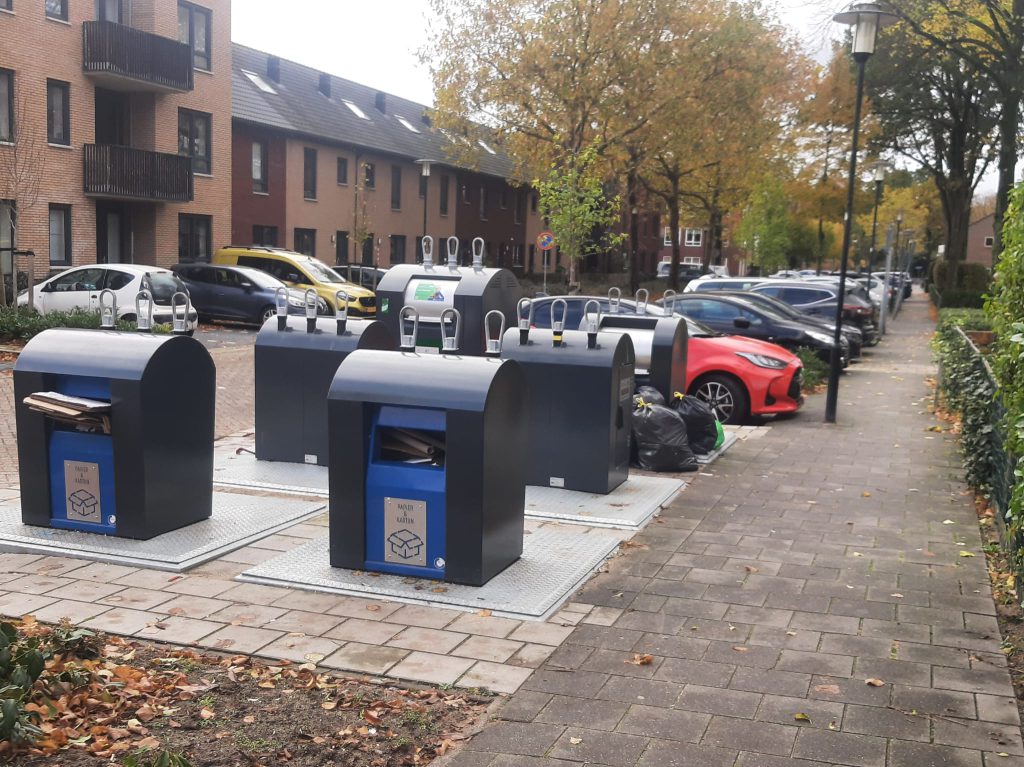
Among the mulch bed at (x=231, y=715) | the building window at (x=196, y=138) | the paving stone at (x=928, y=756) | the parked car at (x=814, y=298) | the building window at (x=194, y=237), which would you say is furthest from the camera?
the building window at (x=194, y=237)

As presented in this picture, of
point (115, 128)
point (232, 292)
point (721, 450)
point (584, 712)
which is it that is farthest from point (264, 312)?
point (584, 712)

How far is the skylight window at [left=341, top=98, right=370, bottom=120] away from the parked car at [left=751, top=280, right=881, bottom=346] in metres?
24.6

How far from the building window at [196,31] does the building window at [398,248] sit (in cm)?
1435

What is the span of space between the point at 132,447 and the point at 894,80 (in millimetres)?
36243

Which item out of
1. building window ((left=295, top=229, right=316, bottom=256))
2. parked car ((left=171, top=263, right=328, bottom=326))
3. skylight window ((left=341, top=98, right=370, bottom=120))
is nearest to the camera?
parked car ((left=171, top=263, right=328, bottom=326))

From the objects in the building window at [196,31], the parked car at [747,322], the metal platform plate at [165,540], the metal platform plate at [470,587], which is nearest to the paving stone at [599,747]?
the metal platform plate at [470,587]

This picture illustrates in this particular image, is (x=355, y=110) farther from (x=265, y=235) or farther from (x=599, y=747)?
(x=599, y=747)

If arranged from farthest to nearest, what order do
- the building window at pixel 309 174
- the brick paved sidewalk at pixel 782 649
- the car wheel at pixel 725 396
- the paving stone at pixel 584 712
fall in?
the building window at pixel 309 174 < the car wheel at pixel 725 396 < the paving stone at pixel 584 712 < the brick paved sidewalk at pixel 782 649

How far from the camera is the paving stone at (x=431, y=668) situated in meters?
4.69

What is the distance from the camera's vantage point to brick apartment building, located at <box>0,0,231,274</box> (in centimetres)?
2539

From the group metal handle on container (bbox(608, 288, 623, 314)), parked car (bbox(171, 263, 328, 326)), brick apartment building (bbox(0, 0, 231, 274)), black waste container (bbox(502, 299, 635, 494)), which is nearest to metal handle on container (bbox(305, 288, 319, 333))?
black waste container (bbox(502, 299, 635, 494))

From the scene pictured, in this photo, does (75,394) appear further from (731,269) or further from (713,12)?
(731,269)

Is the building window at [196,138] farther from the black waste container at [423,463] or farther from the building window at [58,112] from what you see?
the black waste container at [423,463]

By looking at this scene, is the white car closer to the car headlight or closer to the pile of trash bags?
the car headlight
